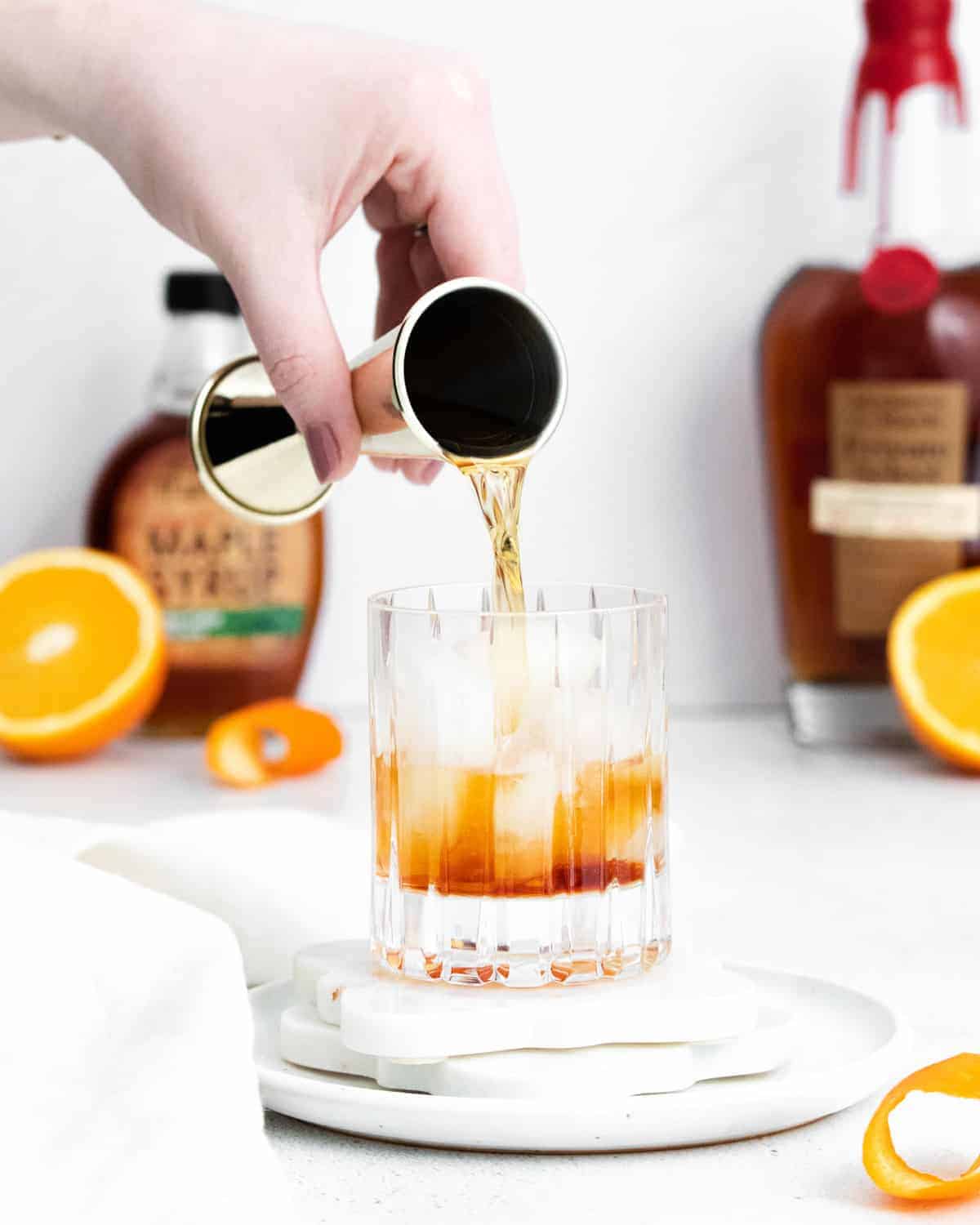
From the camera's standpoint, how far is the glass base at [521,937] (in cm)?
54

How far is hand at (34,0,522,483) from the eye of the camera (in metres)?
0.67

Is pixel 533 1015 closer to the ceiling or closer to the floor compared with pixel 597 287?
closer to the floor

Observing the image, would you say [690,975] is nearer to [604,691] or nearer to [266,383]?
[604,691]

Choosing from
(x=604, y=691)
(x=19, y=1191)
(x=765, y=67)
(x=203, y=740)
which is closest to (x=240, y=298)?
(x=604, y=691)

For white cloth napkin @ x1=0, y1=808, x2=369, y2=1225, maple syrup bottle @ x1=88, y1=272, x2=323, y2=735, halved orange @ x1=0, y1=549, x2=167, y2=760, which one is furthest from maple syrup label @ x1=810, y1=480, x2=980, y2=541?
white cloth napkin @ x1=0, y1=808, x2=369, y2=1225

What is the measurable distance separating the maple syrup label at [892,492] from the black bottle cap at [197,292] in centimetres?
45

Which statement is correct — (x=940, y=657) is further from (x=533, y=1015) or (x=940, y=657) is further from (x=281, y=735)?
(x=533, y=1015)

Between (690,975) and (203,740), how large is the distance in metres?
0.78

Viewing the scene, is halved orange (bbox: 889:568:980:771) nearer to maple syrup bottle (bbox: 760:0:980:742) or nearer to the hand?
maple syrup bottle (bbox: 760:0:980:742)

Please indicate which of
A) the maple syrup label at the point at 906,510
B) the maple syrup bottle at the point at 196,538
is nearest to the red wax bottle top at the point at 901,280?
the maple syrup label at the point at 906,510

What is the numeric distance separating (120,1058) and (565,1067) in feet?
0.43

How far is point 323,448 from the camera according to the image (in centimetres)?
68

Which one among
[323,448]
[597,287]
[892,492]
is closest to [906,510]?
[892,492]

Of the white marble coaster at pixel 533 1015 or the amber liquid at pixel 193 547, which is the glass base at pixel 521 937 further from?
the amber liquid at pixel 193 547
